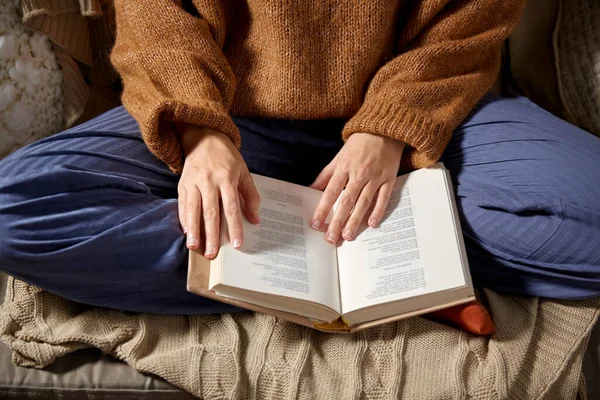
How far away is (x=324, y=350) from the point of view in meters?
0.90

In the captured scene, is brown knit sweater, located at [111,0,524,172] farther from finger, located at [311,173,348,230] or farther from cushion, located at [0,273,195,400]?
cushion, located at [0,273,195,400]

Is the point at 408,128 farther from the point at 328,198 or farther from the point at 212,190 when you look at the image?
the point at 212,190

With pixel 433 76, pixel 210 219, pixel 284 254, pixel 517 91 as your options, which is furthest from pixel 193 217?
pixel 517 91

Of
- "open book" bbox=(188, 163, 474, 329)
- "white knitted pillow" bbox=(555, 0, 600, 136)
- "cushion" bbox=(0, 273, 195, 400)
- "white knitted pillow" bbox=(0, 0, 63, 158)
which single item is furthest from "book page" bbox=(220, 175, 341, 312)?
"white knitted pillow" bbox=(555, 0, 600, 136)

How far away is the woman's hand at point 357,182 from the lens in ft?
2.86

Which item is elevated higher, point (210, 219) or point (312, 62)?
point (312, 62)

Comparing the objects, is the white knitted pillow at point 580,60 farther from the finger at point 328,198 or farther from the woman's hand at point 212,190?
Answer: the woman's hand at point 212,190

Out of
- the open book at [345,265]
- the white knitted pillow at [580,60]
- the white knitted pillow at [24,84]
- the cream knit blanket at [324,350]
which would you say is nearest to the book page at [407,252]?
the open book at [345,265]

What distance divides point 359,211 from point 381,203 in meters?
0.04

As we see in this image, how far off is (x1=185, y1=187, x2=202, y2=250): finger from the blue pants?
0.04 meters

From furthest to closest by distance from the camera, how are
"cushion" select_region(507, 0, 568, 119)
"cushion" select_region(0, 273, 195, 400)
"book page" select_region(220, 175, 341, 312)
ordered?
"cushion" select_region(507, 0, 568, 119)
"cushion" select_region(0, 273, 195, 400)
"book page" select_region(220, 175, 341, 312)

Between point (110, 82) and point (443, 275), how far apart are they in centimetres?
79

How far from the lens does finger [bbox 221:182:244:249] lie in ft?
2.66

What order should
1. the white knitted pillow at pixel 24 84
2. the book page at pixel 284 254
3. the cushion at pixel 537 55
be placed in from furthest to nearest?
the cushion at pixel 537 55 < the white knitted pillow at pixel 24 84 < the book page at pixel 284 254
